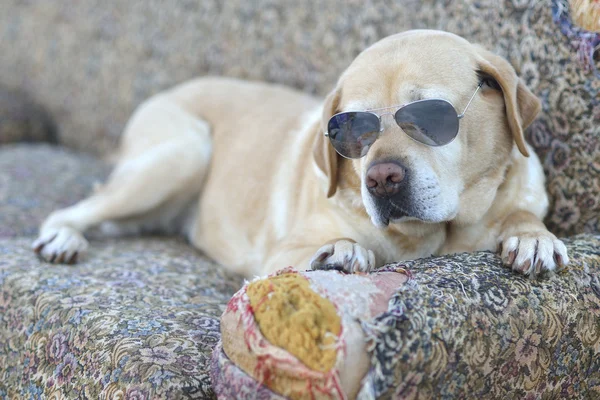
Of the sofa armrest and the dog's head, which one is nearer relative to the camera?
the sofa armrest

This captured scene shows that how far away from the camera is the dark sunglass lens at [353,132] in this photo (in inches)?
78.3

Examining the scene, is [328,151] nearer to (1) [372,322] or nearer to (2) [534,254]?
(2) [534,254]

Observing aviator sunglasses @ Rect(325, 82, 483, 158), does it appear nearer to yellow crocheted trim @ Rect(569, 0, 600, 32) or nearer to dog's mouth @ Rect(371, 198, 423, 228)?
dog's mouth @ Rect(371, 198, 423, 228)

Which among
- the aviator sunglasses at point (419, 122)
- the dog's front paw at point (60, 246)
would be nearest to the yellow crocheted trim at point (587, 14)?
the aviator sunglasses at point (419, 122)

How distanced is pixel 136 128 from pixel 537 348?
2.74 meters

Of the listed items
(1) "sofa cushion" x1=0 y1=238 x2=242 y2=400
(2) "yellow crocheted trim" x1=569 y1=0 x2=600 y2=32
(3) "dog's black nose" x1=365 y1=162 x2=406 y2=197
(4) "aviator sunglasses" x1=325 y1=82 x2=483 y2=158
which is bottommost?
(1) "sofa cushion" x1=0 y1=238 x2=242 y2=400

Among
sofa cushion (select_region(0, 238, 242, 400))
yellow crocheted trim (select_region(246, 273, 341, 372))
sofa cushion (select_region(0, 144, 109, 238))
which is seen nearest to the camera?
yellow crocheted trim (select_region(246, 273, 341, 372))

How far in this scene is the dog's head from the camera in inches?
74.9

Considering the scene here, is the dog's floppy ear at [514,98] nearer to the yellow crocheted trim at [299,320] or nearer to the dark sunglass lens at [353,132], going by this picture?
the dark sunglass lens at [353,132]

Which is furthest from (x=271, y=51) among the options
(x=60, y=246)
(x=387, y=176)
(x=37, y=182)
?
(x=387, y=176)

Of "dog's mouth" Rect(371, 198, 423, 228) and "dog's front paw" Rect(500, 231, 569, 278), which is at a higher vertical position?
"dog's mouth" Rect(371, 198, 423, 228)

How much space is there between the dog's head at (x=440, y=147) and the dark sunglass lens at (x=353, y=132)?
0.03 m

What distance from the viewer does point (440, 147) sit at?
6.39ft

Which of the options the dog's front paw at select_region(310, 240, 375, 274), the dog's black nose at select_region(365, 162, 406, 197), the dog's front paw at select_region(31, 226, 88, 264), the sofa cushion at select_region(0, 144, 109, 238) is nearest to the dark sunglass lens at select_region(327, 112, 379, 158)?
the dog's black nose at select_region(365, 162, 406, 197)
